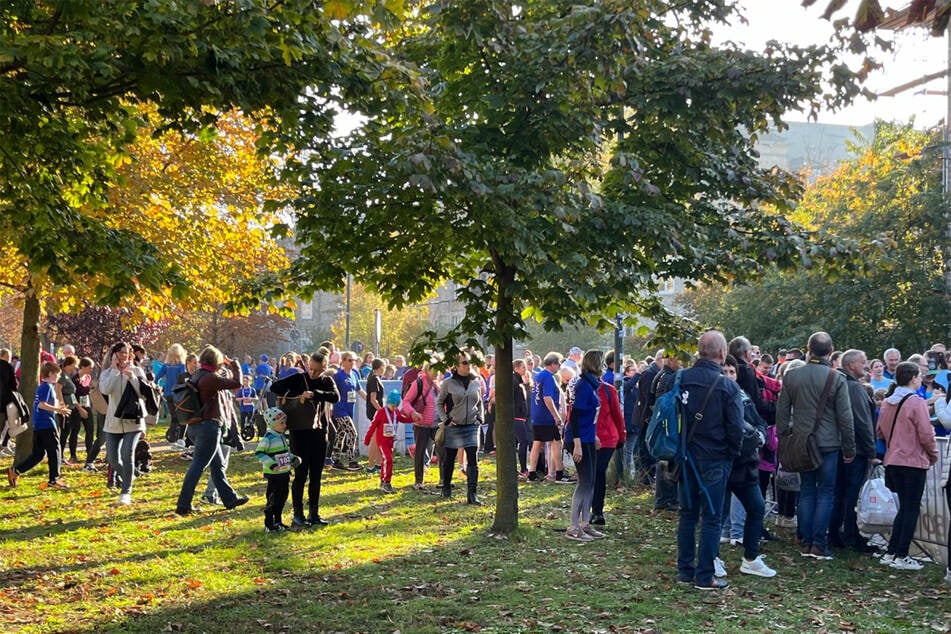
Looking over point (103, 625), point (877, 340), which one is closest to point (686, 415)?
point (103, 625)

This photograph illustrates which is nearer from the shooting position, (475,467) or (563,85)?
(563,85)

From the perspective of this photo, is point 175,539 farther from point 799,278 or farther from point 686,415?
point 799,278

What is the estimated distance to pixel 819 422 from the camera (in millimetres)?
10219

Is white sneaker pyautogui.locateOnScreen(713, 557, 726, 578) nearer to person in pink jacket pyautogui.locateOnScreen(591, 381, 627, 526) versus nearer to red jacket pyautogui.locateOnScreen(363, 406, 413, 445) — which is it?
person in pink jacket pyautogui.locateOnScreen(591, 381, 627, 526)

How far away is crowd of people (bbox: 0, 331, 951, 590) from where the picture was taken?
901 cm

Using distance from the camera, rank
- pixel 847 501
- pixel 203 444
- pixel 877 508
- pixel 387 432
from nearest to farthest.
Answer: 1. pixel 877 508
2. pixel 847 501
3. pixel 203 444
4. pixel 387 432

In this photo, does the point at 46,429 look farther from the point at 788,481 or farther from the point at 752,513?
the point at 752,513

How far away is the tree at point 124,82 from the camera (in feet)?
23.6

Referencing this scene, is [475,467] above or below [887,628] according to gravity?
above

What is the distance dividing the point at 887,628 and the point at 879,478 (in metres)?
3.56

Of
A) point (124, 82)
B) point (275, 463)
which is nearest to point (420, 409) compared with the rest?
point (275, 463)

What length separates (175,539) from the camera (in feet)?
36.4

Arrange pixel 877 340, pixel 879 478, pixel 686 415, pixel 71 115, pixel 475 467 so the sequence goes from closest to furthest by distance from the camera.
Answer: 1. pixel 686 415
2. pixel 71 115
3. pixel 879 478
4. pixel 475 467
5. pixel 877 340

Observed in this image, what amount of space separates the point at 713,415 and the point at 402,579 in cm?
A: 308
